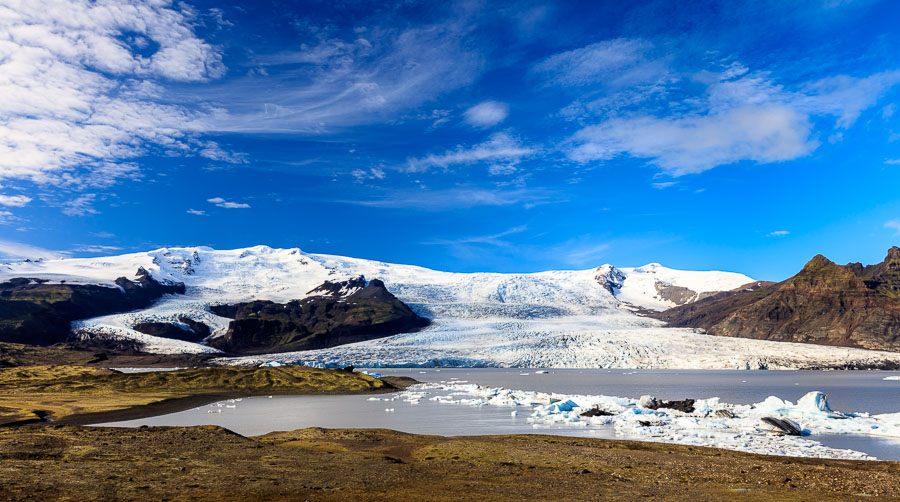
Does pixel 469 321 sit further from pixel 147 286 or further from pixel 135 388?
pixel 147 286

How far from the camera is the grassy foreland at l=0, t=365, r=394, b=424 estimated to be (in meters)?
32.2

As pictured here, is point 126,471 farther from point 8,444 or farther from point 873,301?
point 873,301

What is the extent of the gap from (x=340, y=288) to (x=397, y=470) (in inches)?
6515

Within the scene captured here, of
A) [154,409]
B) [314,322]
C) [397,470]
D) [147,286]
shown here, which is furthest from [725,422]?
[147,286]

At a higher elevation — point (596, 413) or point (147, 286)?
point (147, 286)

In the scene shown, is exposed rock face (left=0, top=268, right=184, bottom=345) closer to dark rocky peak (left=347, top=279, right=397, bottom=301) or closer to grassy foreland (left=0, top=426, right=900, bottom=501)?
dark rocky peak (left=347, top=279, right=397, bottom=301)

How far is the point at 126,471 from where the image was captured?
44.4 feet

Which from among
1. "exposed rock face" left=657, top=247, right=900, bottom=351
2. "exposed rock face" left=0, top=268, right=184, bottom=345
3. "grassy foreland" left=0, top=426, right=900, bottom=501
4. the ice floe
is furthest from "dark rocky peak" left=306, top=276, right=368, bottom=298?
"grassy foreland" left=0, top=426, right=900, bottom=501

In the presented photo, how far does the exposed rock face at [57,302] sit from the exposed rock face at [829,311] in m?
145

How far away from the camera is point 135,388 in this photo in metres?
46.2

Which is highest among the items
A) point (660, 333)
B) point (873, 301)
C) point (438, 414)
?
point (873, 301)

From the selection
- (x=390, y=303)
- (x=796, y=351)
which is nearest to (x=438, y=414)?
(x=796, y=351)

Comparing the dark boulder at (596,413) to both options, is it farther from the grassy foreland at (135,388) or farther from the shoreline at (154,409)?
the grassy foreland at (135,388)

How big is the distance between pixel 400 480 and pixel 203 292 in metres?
166
